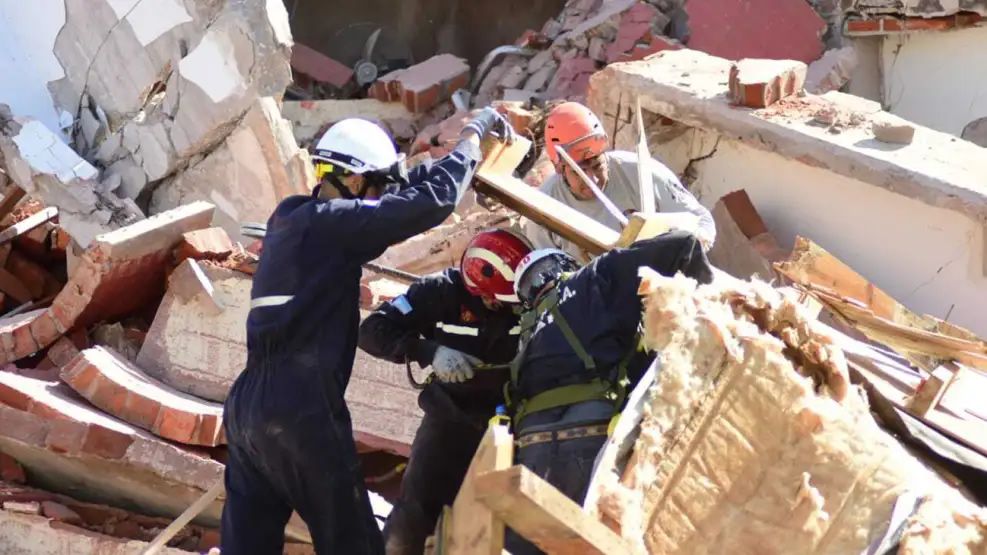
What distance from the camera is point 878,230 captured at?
5.08 m

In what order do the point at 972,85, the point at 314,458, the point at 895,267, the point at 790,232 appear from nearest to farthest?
the point at 314,458 < the point at 895,267 < the point at 790,232 < the point at 972,85

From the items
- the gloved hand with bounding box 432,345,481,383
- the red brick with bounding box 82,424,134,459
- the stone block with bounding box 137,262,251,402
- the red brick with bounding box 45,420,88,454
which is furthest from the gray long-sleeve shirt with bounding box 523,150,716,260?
the red brick with bounding box 45,420,88,454

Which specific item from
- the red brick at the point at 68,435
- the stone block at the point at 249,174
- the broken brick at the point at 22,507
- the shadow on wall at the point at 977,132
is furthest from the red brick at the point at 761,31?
the broken brick at the point at 22,507

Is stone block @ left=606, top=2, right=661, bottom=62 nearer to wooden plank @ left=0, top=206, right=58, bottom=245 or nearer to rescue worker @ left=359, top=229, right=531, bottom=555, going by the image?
wooden plank @ left=0, top=206, right=58, bottom=245

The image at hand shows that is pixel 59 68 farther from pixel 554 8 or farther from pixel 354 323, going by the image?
pixel 554 8

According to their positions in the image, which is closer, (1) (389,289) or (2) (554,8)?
(1) (389,289)

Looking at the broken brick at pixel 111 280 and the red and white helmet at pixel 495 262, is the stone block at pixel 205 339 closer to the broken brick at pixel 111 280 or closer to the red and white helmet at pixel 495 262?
the broken brick at pixel 111 280

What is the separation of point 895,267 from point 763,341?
8.95 ft

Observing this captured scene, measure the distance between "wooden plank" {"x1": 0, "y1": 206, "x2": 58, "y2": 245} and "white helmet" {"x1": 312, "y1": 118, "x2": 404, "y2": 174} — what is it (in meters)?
3.65

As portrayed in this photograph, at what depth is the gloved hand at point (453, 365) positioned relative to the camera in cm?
379

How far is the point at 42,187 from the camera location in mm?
6617

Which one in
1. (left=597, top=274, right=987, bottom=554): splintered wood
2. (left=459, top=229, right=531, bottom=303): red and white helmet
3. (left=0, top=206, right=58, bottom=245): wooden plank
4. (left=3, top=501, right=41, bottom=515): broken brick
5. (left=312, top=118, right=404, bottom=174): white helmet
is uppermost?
(left=312, top=118, right=404, bottom=174): white helmet

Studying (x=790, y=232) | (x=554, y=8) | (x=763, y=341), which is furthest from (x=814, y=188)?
(x=554, y=8)

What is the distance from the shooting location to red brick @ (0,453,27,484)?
5.17 metres
